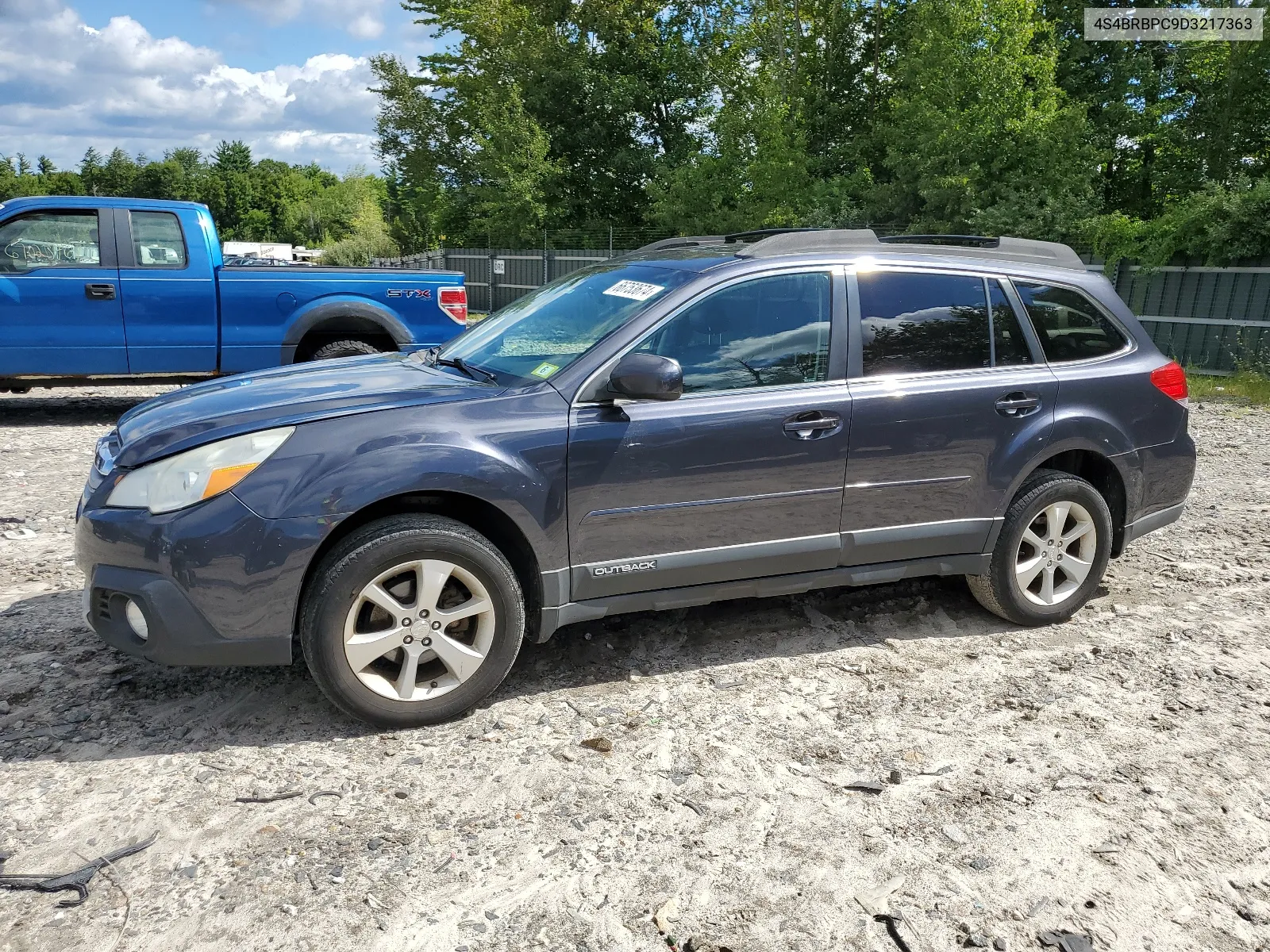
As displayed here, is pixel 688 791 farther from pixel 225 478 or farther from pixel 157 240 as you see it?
pixel 157 240

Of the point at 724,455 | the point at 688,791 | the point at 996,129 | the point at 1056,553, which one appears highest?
the point at 996,129

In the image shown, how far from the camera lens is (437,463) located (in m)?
3.39

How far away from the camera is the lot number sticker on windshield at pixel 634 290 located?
3.99 metres

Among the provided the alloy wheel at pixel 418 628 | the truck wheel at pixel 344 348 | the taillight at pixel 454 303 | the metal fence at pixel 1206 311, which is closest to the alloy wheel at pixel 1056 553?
the alloy wheel at pixel 418 628

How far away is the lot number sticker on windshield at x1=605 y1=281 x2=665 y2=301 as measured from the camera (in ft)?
13.1

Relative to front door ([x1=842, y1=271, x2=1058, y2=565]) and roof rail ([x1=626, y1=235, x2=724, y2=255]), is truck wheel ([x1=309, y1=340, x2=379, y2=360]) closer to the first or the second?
roof rail ([x1=626, y1=235, x2=724, y2=255])

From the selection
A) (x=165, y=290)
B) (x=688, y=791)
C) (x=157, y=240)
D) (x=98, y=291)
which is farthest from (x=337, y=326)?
(x=688, y=791)

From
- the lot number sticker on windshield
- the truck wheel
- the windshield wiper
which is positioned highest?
the lot number sticker on windshield

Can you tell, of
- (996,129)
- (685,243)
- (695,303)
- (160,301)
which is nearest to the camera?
(695,303)

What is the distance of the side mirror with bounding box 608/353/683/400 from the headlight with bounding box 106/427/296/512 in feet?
3.78

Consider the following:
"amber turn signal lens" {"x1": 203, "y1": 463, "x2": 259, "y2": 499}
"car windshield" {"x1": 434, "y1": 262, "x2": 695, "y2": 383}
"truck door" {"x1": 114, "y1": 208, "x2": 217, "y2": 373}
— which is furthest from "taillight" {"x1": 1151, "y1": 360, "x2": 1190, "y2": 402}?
"truck door" {"x1": 114, "y1": 208, "x2": 217, "y2": 373}

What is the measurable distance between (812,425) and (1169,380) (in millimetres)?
2076

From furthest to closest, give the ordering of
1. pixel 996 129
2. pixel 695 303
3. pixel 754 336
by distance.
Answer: pixel 996 129
pixel 754 336
pixel 695 303

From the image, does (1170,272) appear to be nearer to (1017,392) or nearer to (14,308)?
(1017,392)
